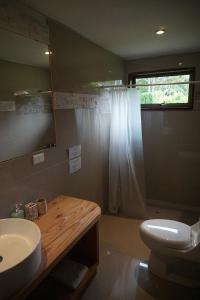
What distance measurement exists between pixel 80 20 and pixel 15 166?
4.20 feet

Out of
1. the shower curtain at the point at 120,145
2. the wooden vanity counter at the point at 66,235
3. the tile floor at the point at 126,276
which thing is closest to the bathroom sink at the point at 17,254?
the wooden vanity counter at the point at 66,235

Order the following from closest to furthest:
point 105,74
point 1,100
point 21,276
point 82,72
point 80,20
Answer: point 21,276 → point 1,100 → point 80,20 → point 82,72 → point 105,74

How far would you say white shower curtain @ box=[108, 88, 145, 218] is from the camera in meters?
2.63

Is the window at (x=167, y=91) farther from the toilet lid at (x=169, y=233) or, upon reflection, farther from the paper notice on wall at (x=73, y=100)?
the toilet lid at (x=169, y=233)

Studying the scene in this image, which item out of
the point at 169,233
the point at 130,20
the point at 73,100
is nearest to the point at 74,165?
the point at 73,100

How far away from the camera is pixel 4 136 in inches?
57.4

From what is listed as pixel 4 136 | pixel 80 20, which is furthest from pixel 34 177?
pixel 80 20

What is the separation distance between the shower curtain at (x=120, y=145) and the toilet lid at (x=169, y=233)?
0.86 metres

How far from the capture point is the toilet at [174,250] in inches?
67.1

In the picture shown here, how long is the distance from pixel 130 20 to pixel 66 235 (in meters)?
1.72

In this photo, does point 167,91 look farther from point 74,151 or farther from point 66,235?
point 66,235

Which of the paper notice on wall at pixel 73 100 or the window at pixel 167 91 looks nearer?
the paper notice on wall at pixel 73 100

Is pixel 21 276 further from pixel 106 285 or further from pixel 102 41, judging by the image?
pixel 102 41

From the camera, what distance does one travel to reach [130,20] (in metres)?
1.74
